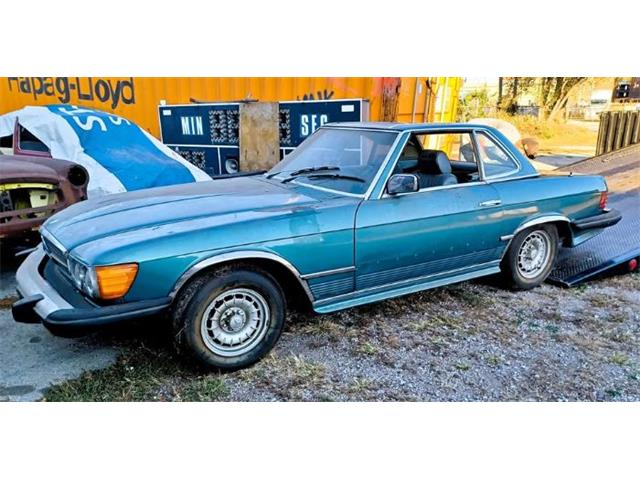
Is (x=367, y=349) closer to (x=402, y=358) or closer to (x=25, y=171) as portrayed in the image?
(x=402, y=358)

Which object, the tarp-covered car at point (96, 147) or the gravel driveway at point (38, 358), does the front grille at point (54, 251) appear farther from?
the tarp-covered car at point (96, 147)

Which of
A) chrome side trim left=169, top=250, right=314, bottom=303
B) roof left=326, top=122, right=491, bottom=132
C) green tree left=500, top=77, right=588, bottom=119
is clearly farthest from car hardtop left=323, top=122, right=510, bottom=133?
green tree left=500, top=77, right=588, bottom=119

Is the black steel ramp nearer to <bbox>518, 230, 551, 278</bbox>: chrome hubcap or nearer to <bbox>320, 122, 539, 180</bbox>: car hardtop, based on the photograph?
<bbox>518, 230, 551, 278</bbox>: chrome hubcap

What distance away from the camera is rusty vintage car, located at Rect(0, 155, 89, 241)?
458cm

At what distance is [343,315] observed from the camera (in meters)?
3.90

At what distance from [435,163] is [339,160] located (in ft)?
2.58

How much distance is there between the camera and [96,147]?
6922 mm

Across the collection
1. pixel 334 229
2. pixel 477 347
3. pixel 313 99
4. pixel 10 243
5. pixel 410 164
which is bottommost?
pixel 477 347

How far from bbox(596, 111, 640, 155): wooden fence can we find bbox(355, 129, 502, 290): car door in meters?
7.59

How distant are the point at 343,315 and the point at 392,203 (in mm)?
1029

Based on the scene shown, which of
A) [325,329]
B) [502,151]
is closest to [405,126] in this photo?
[502,151]

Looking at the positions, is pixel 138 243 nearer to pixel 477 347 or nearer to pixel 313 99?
pixel 477 347

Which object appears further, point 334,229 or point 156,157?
point 156,157

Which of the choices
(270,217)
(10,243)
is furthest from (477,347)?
(10,243)
